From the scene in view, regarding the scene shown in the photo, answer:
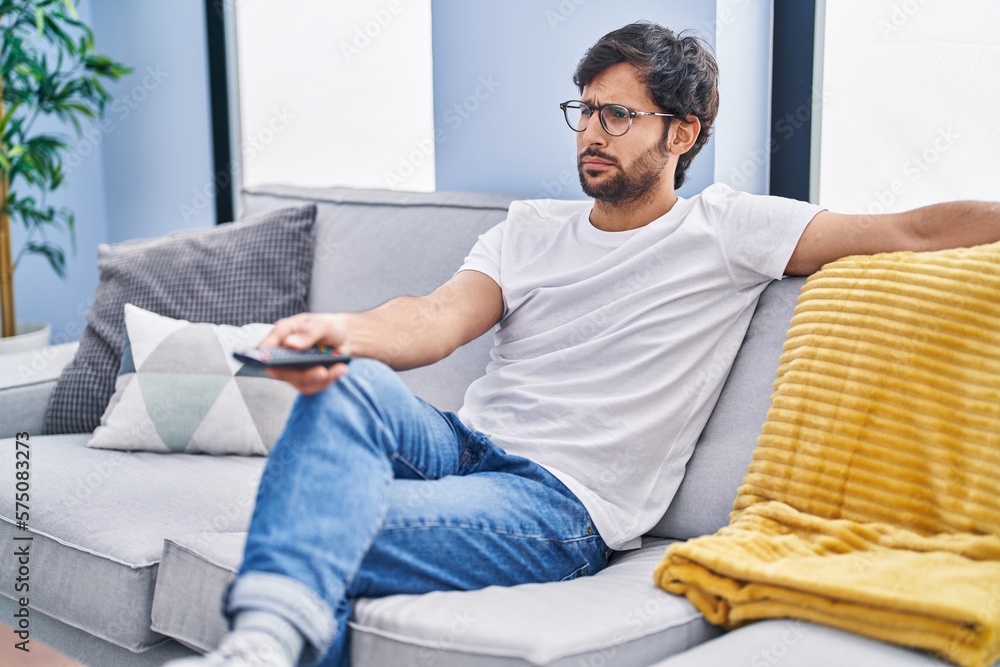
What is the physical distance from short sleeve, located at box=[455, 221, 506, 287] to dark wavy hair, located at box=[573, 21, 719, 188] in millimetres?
321

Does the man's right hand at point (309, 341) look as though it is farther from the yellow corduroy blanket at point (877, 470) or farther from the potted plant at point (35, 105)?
the potted plant at point (35, 105)

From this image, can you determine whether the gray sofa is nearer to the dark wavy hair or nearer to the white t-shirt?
the white t-shirt

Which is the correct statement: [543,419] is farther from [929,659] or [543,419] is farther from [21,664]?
[21,664]

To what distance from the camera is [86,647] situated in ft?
5.26

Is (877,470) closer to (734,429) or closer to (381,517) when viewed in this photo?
(734,429)

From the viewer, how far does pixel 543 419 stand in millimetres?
1547

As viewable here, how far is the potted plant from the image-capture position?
3154mm

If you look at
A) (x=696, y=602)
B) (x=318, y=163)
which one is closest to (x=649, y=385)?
(x=696, y=602)
